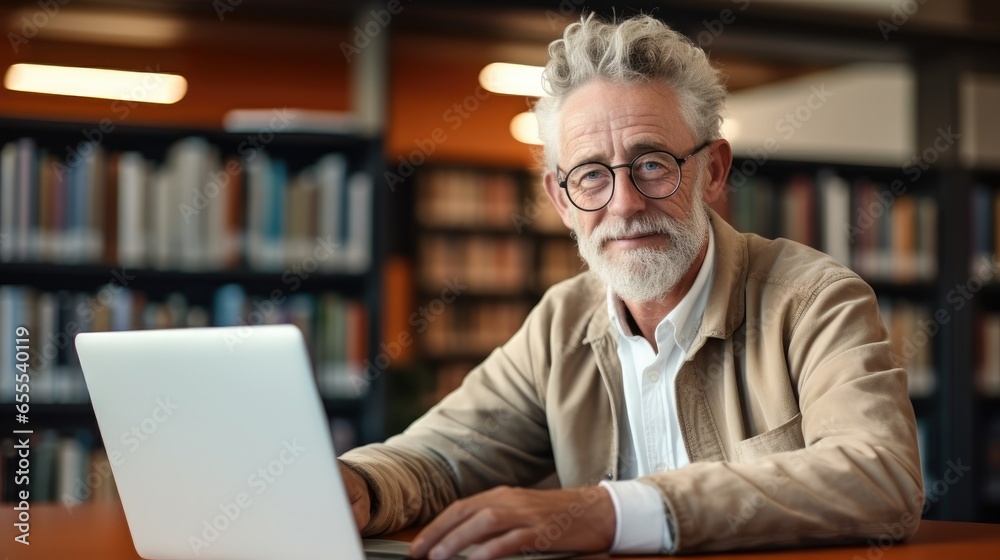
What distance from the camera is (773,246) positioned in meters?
1.58

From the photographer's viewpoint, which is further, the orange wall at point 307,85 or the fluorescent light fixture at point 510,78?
the fluorescent light fixture at point 510,78

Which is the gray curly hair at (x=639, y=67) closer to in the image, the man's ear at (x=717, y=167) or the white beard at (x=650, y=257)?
the man's ear at (x=717, y=167)

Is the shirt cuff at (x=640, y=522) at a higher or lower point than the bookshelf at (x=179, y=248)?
lower

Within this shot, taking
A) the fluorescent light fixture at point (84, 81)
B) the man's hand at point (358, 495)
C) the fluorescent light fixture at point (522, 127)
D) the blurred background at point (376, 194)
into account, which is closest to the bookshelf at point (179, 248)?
the blurred background at point (376, 194)

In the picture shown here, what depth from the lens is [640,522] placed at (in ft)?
3.45

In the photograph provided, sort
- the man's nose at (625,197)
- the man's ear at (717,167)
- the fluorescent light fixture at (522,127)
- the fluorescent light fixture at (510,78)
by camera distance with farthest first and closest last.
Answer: the fluorescent light fixture at (522,127)
the fluorescent light fixture at (510,78)
the man's ear at (717,167)
the man's nose at (625,197)

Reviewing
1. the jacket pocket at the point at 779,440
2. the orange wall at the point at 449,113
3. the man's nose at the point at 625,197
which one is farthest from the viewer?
the orange wall at the point at 449,113

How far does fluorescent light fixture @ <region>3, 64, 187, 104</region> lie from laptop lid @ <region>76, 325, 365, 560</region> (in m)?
5.49

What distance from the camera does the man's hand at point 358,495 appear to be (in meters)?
1.27

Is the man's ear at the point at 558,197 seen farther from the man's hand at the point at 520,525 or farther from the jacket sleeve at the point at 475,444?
the man's hand at the point at 520,525

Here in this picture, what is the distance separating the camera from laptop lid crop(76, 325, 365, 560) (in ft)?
3.01

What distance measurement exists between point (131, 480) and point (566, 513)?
49cm

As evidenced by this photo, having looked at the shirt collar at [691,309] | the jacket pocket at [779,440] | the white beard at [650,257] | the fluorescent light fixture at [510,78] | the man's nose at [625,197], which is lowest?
the jacket pocket at [779,440]

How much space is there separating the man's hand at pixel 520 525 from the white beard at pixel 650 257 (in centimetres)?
55
